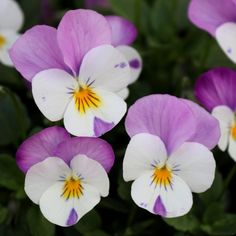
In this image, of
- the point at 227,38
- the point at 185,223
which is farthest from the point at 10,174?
the point at 227,38

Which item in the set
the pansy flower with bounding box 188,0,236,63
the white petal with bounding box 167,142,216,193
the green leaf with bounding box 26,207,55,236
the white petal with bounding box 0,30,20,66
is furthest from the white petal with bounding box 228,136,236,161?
the white petal with bounding box 0,30,20,66

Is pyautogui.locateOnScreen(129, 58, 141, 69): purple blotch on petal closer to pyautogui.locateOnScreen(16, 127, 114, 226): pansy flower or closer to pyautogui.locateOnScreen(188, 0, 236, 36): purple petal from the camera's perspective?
pyautogui.locateOnScreen(188, 0, 236, 36): purple petal

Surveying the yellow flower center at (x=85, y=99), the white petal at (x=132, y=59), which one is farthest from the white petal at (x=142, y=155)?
the white petal at (x=132, y=59)

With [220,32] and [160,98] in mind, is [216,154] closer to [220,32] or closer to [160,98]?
[220,32]

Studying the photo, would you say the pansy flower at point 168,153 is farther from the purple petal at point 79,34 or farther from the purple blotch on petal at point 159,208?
the purple petal at point 79,34

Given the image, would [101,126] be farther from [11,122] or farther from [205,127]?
[11,122]

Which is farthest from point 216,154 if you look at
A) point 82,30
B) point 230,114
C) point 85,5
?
point 85,5
